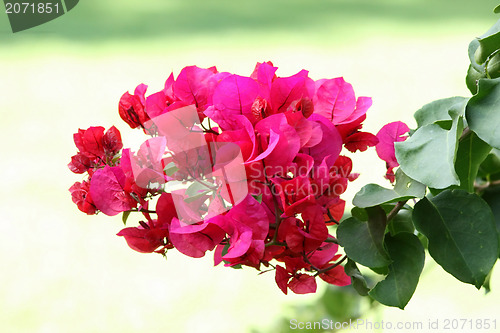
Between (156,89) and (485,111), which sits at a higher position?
(485,111)

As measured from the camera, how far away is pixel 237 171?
323mm

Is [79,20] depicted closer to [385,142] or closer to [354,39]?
[354,39]

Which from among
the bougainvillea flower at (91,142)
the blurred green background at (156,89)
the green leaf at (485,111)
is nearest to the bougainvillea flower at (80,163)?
the bougainvillea flower at (91,142)

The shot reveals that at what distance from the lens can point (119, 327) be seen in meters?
1.37

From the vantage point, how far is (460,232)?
1.12 ft

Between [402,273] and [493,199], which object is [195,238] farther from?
[493,199]

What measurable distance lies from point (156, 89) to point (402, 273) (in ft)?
6.81

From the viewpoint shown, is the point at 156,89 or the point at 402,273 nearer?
the point at 402,273

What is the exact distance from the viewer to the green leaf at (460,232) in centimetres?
33

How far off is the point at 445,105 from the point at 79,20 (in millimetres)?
3244
